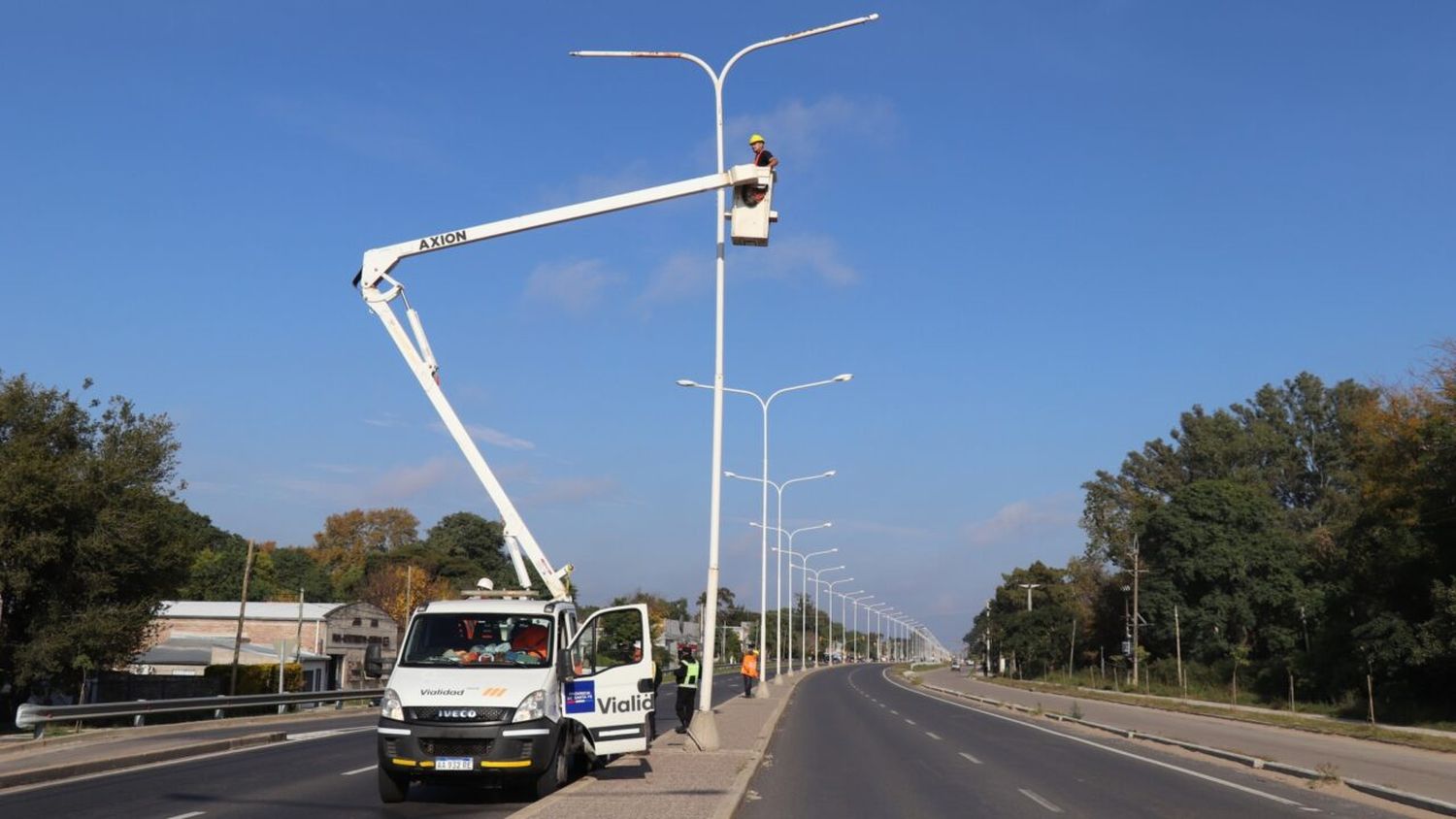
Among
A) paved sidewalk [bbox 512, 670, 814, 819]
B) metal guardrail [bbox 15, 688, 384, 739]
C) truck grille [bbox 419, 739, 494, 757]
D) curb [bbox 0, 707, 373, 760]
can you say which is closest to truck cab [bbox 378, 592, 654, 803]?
truck grille [bbox 419, 739, 494, 757]

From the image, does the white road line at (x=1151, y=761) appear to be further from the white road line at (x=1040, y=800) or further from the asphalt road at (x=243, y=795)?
the asphalt road at (x=243, y=795)

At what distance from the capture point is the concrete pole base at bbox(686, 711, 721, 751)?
20266 mm

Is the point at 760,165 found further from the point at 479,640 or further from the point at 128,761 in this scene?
the point at 128,761

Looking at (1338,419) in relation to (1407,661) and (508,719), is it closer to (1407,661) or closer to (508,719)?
(1407,661)

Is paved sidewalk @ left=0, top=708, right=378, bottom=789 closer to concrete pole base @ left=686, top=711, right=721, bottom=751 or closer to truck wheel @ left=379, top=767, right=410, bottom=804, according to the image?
truck wheel @ left=379, top=767, right=410, bottom=804

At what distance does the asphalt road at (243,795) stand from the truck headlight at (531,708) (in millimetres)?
1031

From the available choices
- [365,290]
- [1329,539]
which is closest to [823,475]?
[1329,539]

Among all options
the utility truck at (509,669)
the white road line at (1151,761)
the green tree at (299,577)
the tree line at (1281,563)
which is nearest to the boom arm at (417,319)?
the utility truck at (509,669)

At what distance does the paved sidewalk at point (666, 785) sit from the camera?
41.2ft

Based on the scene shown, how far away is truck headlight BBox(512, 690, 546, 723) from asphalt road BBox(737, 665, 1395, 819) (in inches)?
97.7

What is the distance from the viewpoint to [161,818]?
43.2 ft

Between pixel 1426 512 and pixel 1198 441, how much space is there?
6115cm

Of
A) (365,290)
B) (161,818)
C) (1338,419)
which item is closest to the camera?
(161,818)

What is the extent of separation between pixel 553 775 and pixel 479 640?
6.00 ft
